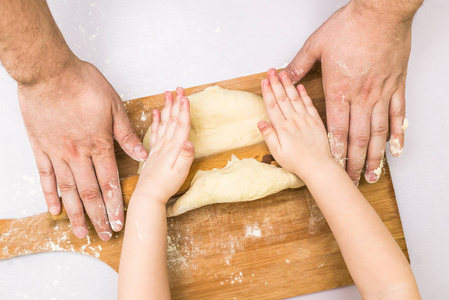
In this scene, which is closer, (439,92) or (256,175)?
(256,175)

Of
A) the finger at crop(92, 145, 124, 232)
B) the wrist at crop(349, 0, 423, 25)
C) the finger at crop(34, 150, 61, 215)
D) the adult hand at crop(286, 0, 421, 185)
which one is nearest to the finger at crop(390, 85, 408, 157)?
the adult hand at crop(286, 0, 421, 185)

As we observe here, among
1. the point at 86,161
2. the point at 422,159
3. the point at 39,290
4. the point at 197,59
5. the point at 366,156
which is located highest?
the point at 197,59

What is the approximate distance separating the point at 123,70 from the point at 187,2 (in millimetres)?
353

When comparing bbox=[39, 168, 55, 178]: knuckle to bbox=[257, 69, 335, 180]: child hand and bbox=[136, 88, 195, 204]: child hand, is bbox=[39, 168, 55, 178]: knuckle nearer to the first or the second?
bbox=[136, 88, 195, 204]: child hand

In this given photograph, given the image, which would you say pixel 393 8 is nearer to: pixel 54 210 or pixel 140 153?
pixel 140 153

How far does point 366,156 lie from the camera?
1.22 metres

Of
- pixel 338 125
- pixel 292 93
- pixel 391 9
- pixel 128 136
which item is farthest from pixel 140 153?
pixel 391 9

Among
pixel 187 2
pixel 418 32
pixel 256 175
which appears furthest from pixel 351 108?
pixel 187 2

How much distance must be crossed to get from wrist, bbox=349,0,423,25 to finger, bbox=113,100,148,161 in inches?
30.7

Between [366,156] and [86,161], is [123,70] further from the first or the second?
[366,156]

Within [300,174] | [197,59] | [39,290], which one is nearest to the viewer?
[300,174]

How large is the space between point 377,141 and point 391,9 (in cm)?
39

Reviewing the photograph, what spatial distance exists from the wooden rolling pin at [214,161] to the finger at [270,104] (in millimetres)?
96

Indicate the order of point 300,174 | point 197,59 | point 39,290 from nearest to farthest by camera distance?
1. point 300,174
2. point 39,290
3. point 197,59
